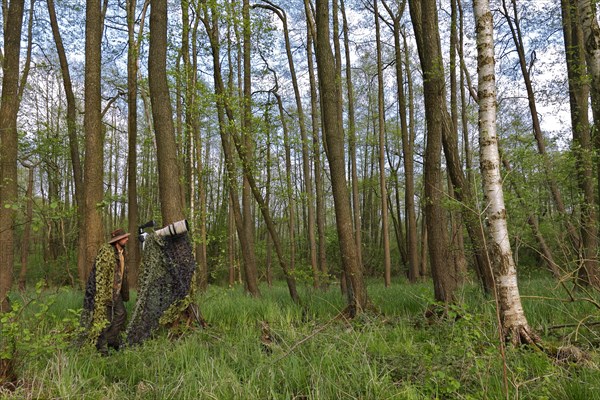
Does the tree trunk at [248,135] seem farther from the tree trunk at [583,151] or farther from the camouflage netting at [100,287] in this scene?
the tree trunk at [583,151]

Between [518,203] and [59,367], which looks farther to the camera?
[518,203]

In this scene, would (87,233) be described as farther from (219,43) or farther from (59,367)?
(219,43)

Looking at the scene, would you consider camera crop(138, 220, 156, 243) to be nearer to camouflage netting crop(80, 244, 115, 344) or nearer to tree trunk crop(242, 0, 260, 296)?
camouflage netting crop(80, 244, 115, 344)

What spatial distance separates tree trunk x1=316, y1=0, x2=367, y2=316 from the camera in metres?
6.09

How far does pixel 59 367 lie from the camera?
142 inches

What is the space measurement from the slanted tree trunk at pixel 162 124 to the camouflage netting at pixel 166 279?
0.37m

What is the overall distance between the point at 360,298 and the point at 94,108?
16.7 ft

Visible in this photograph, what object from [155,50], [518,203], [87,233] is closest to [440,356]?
[518,203]

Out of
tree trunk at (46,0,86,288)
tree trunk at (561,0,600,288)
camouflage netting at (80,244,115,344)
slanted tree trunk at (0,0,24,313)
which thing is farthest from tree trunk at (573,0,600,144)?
tree trunk at (46,0,86,288)

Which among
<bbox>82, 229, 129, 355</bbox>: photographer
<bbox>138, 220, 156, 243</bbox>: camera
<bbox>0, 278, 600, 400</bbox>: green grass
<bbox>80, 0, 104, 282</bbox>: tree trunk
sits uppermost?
<bbox>80, 0, 104, 282</bbox>: tree trunk

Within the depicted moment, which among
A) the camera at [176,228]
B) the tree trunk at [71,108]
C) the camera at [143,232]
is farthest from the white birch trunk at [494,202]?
the tree trunk at [71,108]

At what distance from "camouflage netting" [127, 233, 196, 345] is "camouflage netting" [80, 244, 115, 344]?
15.6 inches

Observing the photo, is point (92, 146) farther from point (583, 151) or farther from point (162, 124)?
point (583, 151)

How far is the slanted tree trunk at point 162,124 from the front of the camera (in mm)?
5664
